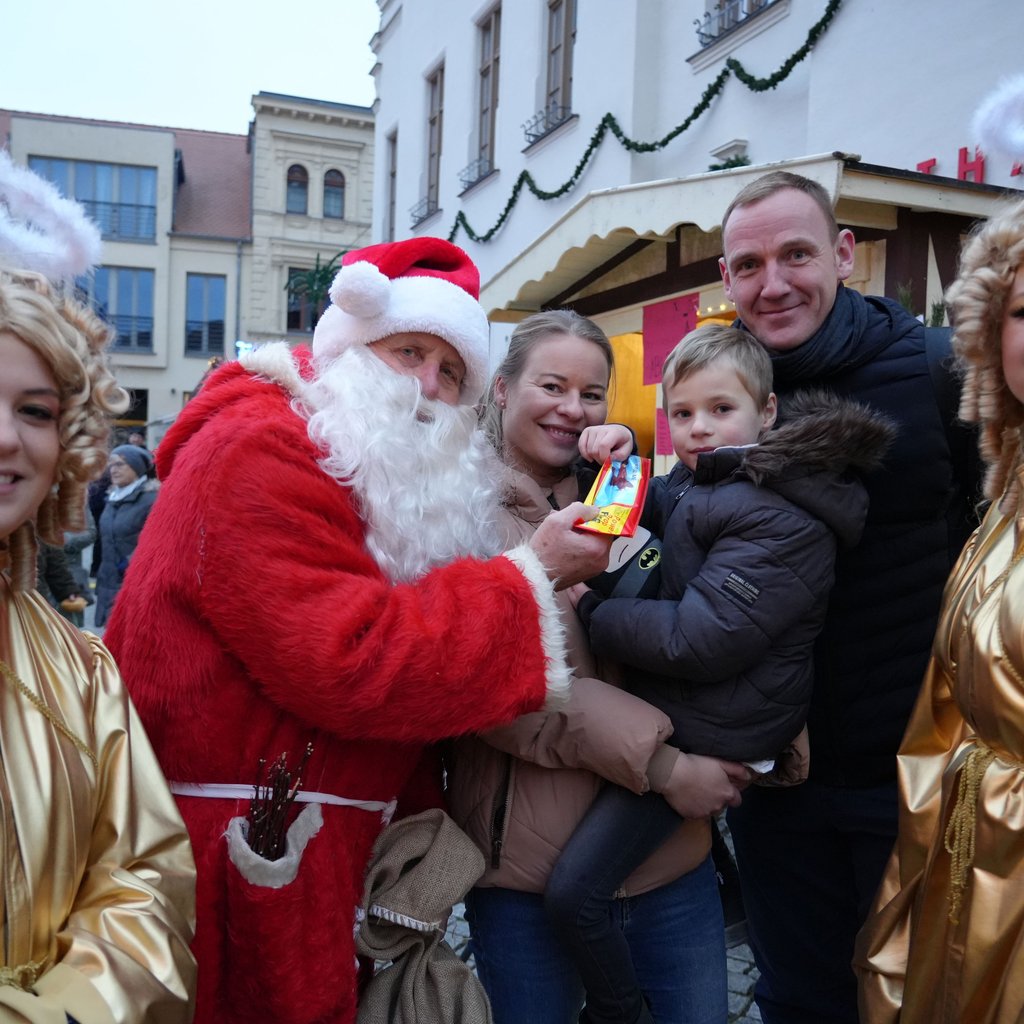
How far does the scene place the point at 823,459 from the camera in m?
1.93

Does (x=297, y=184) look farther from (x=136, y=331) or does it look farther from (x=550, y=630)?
(x=550, y=630)

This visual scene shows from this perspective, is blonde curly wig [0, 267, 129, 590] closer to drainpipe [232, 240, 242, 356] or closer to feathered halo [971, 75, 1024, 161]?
feathered halo [971, 75, 1024, 161]

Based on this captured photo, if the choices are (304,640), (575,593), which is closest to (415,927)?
(304,640)

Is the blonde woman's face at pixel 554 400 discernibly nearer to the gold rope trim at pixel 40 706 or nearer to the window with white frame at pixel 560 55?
the gold rope trim at pixel 40 706

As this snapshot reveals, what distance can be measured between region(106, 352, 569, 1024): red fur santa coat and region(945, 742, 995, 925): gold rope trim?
2.43 feet

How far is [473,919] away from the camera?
2057mm

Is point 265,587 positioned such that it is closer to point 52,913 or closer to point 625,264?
point 52,913

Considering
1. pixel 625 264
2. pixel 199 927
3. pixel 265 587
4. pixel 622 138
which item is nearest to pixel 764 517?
pixel 265 587

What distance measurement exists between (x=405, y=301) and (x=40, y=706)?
107 centimetres

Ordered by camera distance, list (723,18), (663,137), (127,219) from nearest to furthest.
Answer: (723,18)
(663,137)
(127,219)

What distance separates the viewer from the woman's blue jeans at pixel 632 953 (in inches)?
78.0

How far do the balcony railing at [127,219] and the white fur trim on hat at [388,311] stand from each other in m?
31.5

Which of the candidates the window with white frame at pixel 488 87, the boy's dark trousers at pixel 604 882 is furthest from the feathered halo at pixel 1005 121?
the window with white frame at pixel 488 87

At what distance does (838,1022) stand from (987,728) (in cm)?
133
